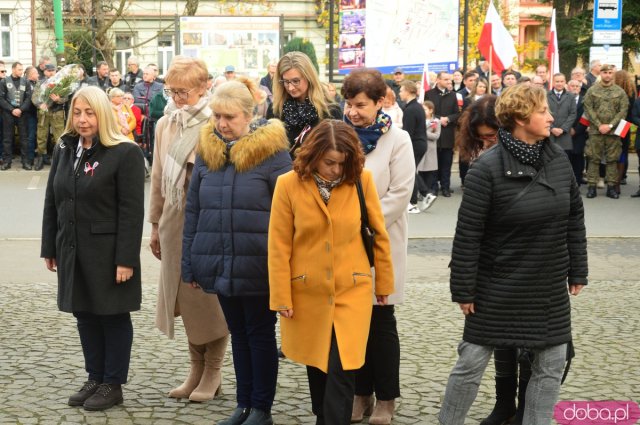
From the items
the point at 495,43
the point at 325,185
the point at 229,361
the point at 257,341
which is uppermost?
the point at 495,43

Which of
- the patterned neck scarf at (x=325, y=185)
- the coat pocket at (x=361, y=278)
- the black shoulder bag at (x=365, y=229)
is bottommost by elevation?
the coat pocket at (x=361, y=278)

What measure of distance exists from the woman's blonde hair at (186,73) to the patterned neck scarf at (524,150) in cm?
191

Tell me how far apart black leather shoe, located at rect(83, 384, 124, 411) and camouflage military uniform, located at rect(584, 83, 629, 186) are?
499 inches

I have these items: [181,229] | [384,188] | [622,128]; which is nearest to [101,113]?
[181,229]

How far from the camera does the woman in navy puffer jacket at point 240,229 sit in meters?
5.55

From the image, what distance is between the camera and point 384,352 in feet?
18.9

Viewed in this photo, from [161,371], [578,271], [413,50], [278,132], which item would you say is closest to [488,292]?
[578,271]

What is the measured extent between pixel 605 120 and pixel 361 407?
12931mm

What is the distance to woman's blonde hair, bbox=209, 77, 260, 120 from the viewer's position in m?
5.70

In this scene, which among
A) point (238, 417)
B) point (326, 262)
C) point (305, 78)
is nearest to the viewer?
point (326, 262)

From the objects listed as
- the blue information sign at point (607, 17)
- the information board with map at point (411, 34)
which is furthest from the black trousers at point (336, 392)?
the information board with map at point (411, 34)

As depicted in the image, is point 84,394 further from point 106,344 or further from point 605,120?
point 605,120

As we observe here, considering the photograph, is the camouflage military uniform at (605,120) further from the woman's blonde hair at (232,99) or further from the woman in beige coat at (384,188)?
the woman's blonde hair at (232,99)

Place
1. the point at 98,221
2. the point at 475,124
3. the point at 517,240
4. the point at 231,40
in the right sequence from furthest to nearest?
the point at 231,40 → the point at 98,221 → the point at 475,124 → the point at 517,240
